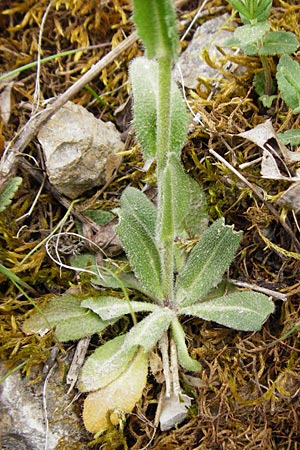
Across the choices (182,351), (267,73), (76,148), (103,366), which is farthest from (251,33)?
(103,366)

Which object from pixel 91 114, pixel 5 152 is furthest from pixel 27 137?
pixel 91 114

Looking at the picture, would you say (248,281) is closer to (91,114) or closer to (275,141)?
(275,141)

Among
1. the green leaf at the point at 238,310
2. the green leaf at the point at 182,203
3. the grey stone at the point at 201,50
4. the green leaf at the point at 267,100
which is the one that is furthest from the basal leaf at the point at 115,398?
the grey stone at the point at 201,50

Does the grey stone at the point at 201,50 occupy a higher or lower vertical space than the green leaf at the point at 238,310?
higher

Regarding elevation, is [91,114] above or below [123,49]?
below

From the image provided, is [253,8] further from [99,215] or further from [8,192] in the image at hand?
[8,192]

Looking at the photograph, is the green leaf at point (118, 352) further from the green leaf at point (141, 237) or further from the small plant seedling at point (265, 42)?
the small plant seedling at point (265, 42)

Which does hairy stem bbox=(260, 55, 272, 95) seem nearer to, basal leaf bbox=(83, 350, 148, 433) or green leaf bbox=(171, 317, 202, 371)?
green leaf bbox=(171, 317, 202, 371)

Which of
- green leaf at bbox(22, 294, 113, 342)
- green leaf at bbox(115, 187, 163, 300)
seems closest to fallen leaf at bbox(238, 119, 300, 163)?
green leaf at bbox(115, 187, 163, 300)
